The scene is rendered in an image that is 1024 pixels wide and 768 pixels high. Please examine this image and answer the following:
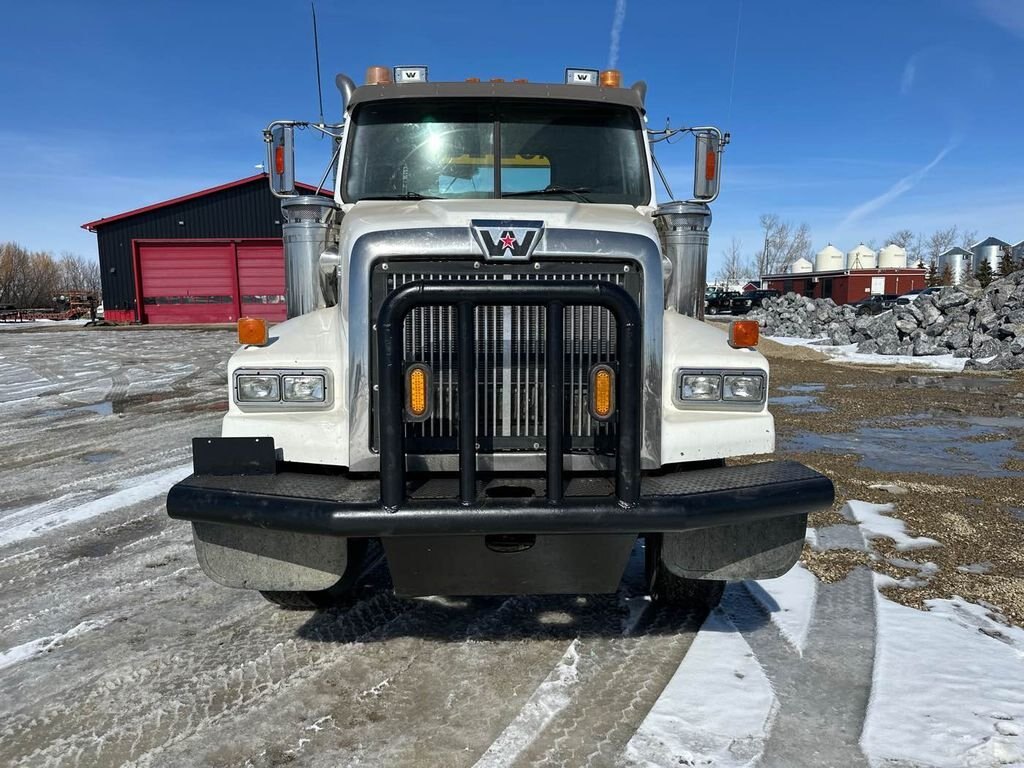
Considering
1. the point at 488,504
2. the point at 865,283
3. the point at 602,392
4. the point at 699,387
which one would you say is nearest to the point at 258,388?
the point at 488,504

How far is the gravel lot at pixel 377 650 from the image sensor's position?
2715 mm

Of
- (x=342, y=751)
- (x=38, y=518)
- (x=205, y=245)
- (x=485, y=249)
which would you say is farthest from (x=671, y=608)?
(x=205, y=245)

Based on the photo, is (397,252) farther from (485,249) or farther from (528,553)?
(528,553)

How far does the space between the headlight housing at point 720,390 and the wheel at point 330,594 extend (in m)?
1.63

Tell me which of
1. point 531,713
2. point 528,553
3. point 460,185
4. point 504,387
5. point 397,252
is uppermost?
point 460,185

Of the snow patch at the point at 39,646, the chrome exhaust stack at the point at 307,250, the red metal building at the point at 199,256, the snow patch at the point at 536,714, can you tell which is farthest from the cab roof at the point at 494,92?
the red metal building at the point at 199,256

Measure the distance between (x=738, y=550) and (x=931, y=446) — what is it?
5653 millimetres

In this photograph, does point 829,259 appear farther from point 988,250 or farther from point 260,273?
point 260,273

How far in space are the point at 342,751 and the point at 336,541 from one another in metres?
0.79

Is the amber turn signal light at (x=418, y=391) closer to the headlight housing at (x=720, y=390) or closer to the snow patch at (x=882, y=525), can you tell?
the headlight housing at (x=720, y=390)

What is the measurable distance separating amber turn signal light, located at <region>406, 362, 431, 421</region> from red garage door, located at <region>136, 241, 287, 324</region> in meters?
30.5

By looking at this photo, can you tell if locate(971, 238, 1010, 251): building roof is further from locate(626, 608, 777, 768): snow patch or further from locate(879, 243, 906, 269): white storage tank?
locate(626, 608, 777, 768): snow patch

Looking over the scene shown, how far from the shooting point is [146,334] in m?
26.0

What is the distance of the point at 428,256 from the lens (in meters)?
3.05
